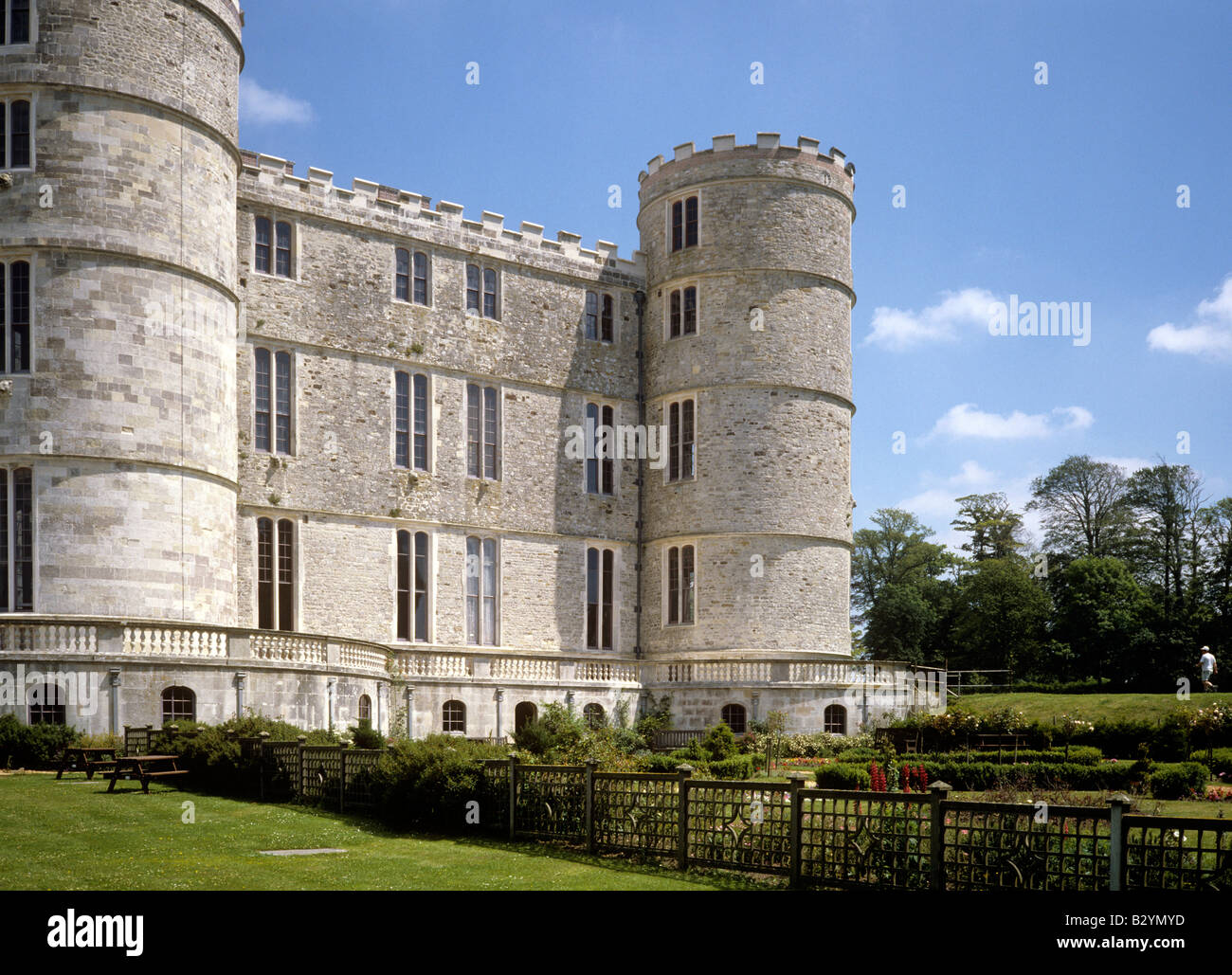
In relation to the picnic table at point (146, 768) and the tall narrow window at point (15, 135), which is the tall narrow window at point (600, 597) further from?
the tall narrow window at point (15, 135)

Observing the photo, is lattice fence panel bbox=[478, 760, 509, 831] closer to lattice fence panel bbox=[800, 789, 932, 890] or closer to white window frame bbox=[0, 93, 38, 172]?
lattice fence panel bbox=[800, 789, 932, 890]

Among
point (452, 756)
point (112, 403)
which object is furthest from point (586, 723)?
point (452, 756)

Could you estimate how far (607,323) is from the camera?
1606 inches

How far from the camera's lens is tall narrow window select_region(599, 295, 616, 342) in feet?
133

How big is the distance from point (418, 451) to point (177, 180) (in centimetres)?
1044

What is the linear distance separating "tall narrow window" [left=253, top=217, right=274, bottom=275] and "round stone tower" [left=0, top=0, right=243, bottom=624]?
374cm

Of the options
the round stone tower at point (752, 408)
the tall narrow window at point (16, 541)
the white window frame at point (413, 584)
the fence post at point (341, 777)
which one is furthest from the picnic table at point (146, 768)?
the round stone tower at point (752, 408)

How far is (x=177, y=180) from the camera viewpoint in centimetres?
2914

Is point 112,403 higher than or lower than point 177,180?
lower

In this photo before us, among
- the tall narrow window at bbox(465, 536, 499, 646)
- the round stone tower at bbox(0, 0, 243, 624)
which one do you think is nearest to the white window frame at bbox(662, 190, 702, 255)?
the tall narrow window at bbox(465, 536, 499, 646)

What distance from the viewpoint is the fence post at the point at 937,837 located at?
1137cm

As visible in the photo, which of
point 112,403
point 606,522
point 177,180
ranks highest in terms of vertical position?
point 177,180

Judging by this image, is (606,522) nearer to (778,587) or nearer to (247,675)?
(778,587)

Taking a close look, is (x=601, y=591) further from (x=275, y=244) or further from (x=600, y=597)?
(x=275, y=244)
